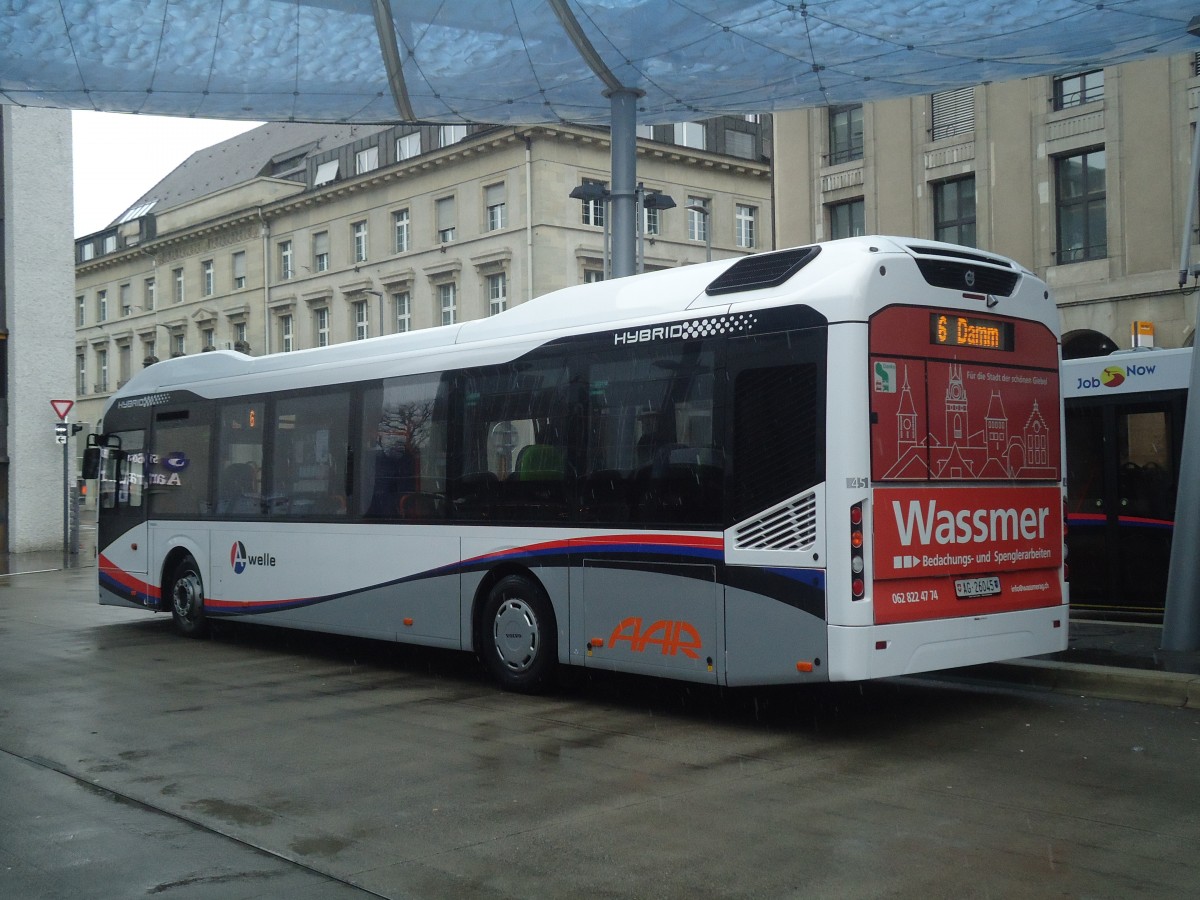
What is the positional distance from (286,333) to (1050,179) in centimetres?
4099

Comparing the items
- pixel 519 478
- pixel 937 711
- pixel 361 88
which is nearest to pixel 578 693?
pixel 519 478

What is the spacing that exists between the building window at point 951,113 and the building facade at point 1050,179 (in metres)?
0.03

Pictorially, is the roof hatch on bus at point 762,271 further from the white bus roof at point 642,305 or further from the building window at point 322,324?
the building window at point 322,324

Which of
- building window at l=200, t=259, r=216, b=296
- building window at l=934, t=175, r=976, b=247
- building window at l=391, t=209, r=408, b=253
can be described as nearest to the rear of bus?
building window at l=934, t=175, r=976, b=247

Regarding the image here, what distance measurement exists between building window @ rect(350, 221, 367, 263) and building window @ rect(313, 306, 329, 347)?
9.82ft

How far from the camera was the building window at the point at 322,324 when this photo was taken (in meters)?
58.7

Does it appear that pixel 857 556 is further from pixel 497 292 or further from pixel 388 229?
pixel 388 229

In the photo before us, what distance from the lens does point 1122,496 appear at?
48.5ft

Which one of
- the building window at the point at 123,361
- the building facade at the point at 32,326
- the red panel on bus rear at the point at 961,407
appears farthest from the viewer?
the building window at the point at 123,361

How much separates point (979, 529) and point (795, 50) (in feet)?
24.6

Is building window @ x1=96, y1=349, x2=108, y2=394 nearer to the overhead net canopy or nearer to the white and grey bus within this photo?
the overhead net canopy

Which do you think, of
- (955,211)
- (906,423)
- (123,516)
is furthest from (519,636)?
(955,211)

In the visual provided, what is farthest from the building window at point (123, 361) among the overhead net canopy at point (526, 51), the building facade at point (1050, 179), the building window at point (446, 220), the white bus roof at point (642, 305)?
the white bus roof at point (642, 305)

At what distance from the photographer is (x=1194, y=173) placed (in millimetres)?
12125
